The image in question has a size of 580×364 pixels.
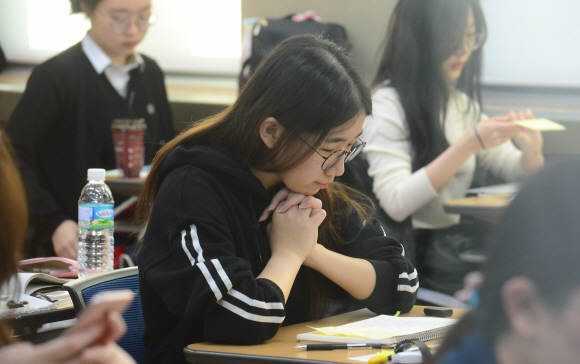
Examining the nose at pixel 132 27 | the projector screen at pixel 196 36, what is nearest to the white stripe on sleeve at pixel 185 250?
the nose at pixel 132 27

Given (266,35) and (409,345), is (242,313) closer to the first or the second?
(409,345)

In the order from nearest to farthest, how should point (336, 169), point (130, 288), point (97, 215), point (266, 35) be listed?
point (336, 169) < point (130, 288) < point (97, 215) < point (266, 35)

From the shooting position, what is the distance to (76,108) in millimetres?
2955

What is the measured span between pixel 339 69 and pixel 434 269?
132 centimetres

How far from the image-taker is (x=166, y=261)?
1.25 m

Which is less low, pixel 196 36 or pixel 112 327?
pixel 112 327

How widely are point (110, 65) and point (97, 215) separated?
55.6 inches

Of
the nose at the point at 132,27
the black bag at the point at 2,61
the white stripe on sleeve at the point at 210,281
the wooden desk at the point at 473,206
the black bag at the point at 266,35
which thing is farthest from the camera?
the black bag at the point at 2,61

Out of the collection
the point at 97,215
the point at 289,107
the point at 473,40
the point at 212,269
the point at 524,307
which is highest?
the point at 524,307

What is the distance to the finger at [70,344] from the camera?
0.53 m

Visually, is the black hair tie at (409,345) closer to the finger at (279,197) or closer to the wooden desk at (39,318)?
the finger at (279,197)

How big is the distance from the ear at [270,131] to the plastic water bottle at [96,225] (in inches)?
27.1

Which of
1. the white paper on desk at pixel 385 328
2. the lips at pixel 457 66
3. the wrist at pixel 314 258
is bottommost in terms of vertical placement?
the white paper on desk at pixel 385 328

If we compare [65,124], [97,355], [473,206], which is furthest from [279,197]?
[65,124]
